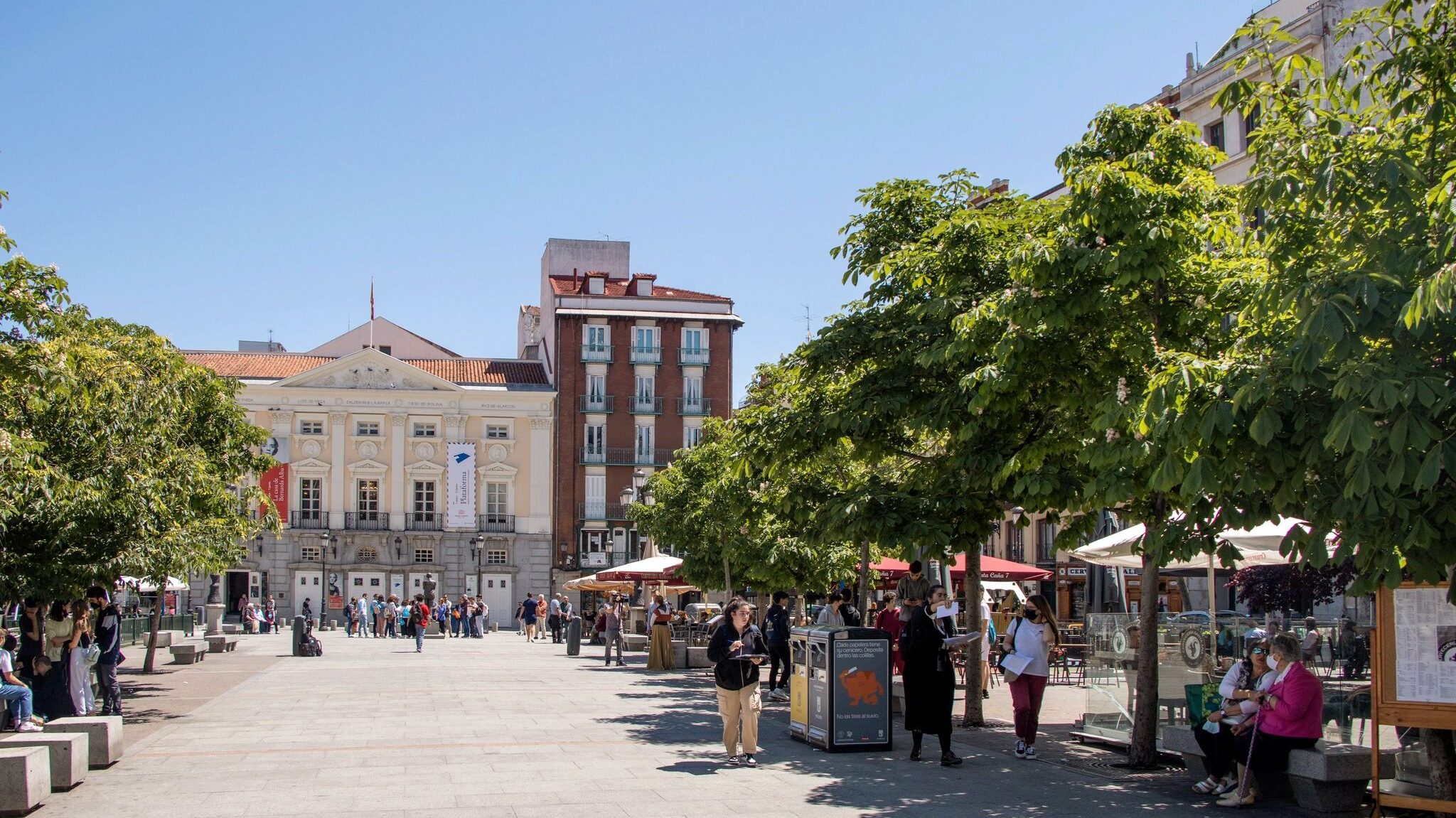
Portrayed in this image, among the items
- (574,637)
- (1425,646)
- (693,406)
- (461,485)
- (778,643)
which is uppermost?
(693,406)

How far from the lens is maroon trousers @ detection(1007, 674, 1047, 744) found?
1276cm

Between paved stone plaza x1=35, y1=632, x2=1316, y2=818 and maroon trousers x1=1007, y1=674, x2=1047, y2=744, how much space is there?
0.34 metres

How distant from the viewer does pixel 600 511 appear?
2692 inches

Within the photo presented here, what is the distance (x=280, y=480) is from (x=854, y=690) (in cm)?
5579

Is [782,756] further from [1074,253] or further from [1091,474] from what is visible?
[1074,253]

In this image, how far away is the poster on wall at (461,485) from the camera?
66062mm

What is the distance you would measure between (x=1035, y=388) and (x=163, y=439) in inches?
435

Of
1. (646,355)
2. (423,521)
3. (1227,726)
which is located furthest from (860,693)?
(646,355)

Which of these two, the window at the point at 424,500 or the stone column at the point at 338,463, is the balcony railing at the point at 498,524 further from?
the stone column at the point at 338,463

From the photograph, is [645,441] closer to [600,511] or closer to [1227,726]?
[600,511]

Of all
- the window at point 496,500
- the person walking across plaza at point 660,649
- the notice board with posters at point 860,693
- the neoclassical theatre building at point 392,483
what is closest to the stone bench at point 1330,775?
the notice board with posters at point 860,693

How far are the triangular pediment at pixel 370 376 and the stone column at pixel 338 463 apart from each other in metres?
1.69

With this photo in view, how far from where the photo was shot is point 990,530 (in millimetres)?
15422

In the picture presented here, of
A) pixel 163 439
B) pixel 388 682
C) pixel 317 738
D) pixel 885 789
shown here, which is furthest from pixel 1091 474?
pixel 388 682
